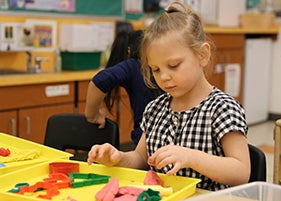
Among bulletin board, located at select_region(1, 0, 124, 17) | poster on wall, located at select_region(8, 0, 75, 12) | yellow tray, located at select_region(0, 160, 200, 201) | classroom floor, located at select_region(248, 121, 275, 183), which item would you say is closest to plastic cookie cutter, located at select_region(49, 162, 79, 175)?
yellow tray, located at select_region(0, 160, 200, 201)

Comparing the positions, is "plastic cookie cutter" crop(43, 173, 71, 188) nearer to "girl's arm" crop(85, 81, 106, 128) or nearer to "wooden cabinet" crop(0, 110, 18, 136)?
"girl's arm" crop(85, 81, 106, 128)

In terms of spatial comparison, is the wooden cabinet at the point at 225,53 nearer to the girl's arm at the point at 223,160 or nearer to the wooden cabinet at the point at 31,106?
the wooden cabinet at the point at 31,106

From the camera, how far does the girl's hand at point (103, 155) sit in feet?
4.18

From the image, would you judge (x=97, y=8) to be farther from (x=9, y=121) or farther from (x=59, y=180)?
(x=59, y=180)

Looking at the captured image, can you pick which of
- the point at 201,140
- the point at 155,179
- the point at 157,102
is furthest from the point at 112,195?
the point at 157,102

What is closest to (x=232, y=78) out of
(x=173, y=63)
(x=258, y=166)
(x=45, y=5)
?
A: (x=45, y=5)

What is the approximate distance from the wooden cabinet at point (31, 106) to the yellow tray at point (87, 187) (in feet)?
6.31

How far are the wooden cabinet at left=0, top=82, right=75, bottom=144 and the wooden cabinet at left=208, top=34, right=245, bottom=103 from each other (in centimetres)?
204

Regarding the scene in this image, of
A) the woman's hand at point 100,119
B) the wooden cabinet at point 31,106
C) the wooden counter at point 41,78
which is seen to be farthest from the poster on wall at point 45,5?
the woman's hand at point 100,119

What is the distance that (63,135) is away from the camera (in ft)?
6.65

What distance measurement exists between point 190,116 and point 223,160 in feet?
0.65

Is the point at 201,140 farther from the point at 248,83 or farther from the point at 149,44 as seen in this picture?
the point at 248,83

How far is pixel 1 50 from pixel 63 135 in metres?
1.69

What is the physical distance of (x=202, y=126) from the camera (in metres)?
1.37
